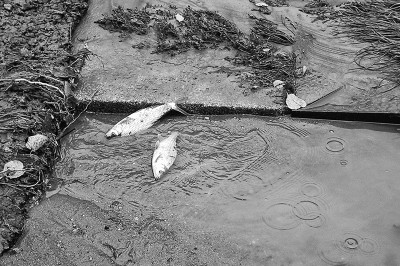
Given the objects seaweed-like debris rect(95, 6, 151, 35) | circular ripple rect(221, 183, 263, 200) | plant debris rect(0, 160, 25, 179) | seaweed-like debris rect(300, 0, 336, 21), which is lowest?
circular ripple rect(221, 183, 263, 200)

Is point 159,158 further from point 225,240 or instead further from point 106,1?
point 106,1

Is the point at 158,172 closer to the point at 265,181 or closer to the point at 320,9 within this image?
the point at 265,181

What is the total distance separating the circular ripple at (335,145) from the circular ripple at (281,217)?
0.82m

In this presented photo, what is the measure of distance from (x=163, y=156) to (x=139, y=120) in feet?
1.93

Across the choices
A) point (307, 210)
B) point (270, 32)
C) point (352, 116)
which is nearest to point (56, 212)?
point (307, 210)

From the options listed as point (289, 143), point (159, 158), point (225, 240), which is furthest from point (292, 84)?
point (225, 240)

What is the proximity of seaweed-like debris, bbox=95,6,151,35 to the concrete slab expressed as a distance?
0.38ft

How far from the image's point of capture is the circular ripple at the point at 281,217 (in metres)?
4.14

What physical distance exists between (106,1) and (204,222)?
392 centimetres

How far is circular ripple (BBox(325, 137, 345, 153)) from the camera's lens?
4.77 metres

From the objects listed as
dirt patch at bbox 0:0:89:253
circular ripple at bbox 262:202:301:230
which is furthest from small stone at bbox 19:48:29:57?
circular ripple at bbox 262:202:301:230

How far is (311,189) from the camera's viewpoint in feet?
14.5

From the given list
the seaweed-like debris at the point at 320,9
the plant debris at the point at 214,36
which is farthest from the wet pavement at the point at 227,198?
the seaweed-like debris at the point at 320,9

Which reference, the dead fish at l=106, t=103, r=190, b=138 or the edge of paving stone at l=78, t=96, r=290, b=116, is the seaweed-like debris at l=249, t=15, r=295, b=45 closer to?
the edge of paving stone at l=78, t=96, r=290, b=116
